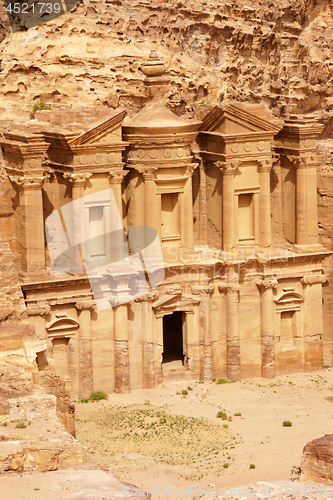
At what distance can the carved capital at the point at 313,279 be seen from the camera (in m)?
43.9

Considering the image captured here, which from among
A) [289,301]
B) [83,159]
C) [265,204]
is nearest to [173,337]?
[289,301]

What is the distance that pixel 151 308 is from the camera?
41656mm

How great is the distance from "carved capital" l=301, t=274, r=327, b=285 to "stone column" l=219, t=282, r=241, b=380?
2871 mm

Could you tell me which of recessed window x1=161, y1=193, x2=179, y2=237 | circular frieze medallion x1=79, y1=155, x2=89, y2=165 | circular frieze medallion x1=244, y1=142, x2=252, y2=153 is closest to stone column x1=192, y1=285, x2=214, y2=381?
recessed window x1=161, y1=193, x2=179, y2=237

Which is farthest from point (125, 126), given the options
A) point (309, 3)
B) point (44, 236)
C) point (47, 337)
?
point (309, 3)

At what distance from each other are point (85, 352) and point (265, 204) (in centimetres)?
884

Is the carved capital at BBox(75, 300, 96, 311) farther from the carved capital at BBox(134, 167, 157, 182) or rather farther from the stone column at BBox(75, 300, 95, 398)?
the carved capital at BBox(134, 167, 157, 182)

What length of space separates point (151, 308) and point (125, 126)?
22.0 ft

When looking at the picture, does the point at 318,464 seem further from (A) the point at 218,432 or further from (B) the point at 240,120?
(B) the point at 240,120

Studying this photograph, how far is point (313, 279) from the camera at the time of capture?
145ft

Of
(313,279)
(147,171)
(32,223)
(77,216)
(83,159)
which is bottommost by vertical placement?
(313,279)

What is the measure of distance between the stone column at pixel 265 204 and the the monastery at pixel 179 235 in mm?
38

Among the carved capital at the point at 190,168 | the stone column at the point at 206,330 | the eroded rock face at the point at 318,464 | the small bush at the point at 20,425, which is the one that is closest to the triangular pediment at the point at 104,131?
the carved capital at the point at 190,168

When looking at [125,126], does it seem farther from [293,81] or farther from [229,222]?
[293,81]
